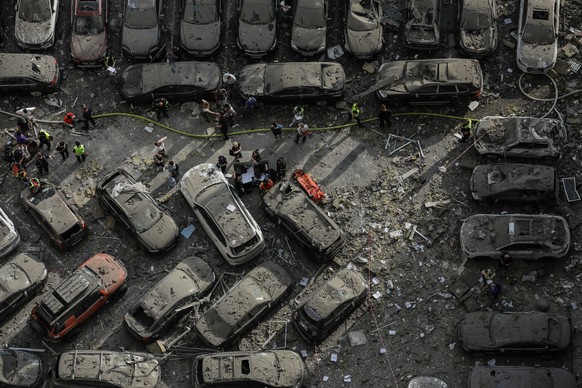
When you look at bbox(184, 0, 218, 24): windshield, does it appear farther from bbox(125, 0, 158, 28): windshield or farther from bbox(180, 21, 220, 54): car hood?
bbox(125, 0, 158, 28): windshield

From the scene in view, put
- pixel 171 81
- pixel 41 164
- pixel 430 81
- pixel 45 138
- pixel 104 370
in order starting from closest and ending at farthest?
pixel 104 370 → pixel 41 164 → pixel 45 138 → pixel 430 81 → pixel 171 81

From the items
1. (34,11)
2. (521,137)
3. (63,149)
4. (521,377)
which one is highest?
(34,11)

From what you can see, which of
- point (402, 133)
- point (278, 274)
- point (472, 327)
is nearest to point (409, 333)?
point (472, 327)

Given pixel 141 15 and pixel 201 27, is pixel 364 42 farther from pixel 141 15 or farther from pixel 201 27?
pixel 141 15

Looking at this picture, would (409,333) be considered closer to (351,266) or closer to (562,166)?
(351,266)

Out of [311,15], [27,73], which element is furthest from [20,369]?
[311,15]

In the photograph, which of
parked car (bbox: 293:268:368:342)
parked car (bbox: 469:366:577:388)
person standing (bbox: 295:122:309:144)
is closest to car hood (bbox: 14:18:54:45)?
person standing (bbox: 295:122:309:144)

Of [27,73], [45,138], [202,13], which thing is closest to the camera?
[45,138]
